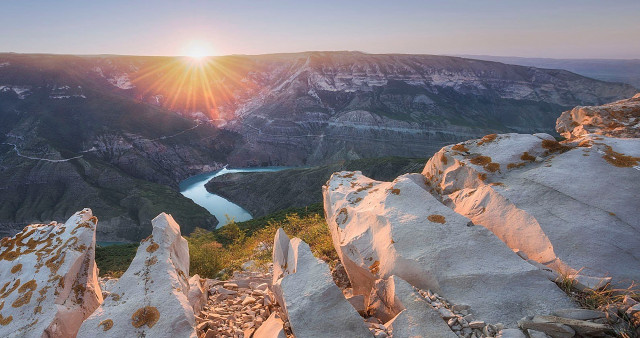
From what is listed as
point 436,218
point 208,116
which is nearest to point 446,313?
point 436,218

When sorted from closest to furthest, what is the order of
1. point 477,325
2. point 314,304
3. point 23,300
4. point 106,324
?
point 477,325 → point 314,304 → point 106,324 → point 23,300

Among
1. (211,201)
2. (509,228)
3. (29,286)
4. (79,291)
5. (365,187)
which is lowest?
(211,201)

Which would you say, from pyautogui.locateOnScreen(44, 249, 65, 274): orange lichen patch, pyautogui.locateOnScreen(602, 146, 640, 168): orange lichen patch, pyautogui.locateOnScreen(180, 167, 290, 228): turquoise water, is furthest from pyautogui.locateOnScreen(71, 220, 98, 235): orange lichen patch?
pyautogui.locateOnScreen(180, 167, 290, 228): turquoise water

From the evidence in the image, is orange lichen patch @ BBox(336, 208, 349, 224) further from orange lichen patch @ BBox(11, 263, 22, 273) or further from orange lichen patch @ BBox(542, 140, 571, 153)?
orange lichen patch @ BBox(11, 263, 22, 273)

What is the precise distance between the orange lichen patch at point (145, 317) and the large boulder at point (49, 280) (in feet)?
6.46

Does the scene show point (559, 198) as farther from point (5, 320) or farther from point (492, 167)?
point (5, 320)

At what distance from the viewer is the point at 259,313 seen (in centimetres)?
823

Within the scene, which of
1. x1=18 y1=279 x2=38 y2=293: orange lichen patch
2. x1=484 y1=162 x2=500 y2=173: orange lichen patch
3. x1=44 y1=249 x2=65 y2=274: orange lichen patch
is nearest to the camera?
x1=18 y1=279 x2=38 y2=293: orange lichen patch

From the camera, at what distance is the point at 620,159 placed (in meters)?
8.98

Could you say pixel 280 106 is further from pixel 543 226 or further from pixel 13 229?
pixel 543 226

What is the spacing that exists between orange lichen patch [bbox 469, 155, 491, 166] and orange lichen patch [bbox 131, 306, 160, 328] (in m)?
10.5

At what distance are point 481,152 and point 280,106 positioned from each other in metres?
154

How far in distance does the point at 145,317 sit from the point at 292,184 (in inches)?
3100

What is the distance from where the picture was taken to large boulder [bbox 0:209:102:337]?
7.07 meters
